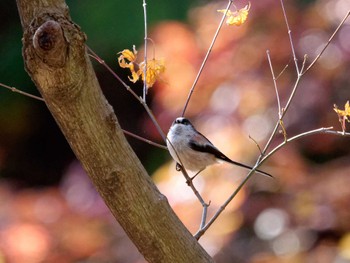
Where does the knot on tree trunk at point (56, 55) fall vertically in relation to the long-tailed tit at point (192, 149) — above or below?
above

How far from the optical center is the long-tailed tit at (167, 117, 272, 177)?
2625 millimetres

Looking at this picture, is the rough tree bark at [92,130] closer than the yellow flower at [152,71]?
Yes

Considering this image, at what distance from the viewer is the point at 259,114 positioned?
12.8 feet

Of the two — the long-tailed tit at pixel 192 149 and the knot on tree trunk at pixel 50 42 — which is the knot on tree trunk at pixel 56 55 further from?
the long-tailed tit at pixel 192 149

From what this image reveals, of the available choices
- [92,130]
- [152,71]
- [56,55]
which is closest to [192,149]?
[152,71]

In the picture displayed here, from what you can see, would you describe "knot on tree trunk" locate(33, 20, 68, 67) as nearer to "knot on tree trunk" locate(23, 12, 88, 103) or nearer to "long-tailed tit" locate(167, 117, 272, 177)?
"knot on tree trunk" locate(23, 12, 88, 103)

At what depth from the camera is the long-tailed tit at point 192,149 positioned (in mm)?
2625

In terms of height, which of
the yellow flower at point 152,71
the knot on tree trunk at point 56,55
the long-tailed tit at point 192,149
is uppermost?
the knot on tree trunk at point 56,55

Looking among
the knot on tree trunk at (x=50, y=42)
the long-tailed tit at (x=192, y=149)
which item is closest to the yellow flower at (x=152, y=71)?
the knot on tree trunk at (x=50, y=42)

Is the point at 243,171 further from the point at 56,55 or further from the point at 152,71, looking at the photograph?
the point at 56,55

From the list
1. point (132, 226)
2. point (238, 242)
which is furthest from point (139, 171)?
point (238, 242)

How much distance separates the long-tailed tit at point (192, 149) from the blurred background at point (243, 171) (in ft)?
3.09

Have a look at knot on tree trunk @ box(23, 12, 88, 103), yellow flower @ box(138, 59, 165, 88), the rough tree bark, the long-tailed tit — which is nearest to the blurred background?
the long-tailed tit

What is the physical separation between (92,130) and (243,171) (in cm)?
244
